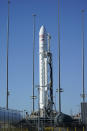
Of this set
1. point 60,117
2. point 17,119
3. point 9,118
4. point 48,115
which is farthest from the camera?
point 48,115

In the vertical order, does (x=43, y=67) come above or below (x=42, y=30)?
below

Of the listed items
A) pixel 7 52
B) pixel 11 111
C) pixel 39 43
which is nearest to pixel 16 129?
pixel 11 111

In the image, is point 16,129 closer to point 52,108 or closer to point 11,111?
point 11,111

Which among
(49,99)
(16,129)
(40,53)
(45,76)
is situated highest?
(40,53)

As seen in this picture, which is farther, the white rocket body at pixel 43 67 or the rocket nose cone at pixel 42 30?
the rocket nose cone at pixel 42 30

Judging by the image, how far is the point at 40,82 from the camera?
220 feet

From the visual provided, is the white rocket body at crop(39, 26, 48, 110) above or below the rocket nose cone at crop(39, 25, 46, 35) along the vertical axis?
below

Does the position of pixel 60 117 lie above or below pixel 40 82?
below

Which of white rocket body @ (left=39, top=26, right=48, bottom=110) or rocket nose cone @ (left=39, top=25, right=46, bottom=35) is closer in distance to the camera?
white rocket body @ (left=39, top=26, right=48, bottom=110)

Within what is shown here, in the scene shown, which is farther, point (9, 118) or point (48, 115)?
point (48, 115)

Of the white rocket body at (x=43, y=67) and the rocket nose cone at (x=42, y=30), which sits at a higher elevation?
the rocket nose cone at (x=42, y=30)

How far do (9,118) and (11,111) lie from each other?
1.41 m

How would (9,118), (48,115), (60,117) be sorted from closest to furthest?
(9,118) < (60,117) < (48,115)

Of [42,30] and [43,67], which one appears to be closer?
[43,67]
